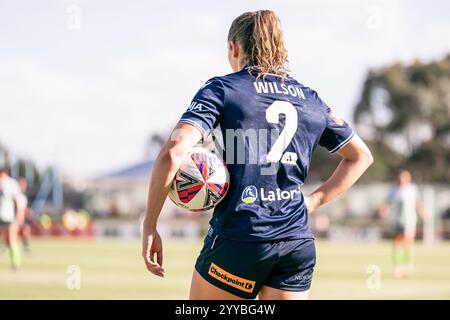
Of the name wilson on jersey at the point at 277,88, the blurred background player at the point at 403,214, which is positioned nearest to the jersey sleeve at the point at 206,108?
the name wilson on jersey at the point at 277,88

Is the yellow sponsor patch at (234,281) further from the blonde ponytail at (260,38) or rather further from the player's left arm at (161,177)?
the blonde ponytail at (260,38)

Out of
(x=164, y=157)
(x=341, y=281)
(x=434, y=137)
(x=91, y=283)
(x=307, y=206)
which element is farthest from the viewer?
(x=434, y=137)

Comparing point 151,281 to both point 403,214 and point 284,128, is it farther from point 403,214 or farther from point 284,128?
point 284,128

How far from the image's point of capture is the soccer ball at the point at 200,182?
471 cm

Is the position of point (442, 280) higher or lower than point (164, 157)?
lower

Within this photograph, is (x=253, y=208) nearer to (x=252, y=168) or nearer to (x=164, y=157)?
(x=252, y=168)

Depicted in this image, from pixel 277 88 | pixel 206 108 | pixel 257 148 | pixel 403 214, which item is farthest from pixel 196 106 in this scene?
pixel 403 214

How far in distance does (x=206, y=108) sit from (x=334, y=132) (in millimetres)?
905

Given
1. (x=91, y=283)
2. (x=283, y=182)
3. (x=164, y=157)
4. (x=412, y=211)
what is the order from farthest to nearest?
(x=412, y=211), (x=91, y=283), (x=283, y=182), (x=164, y=157)

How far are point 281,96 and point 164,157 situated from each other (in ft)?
2.51

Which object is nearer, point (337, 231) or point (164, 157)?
point (164, 157)
